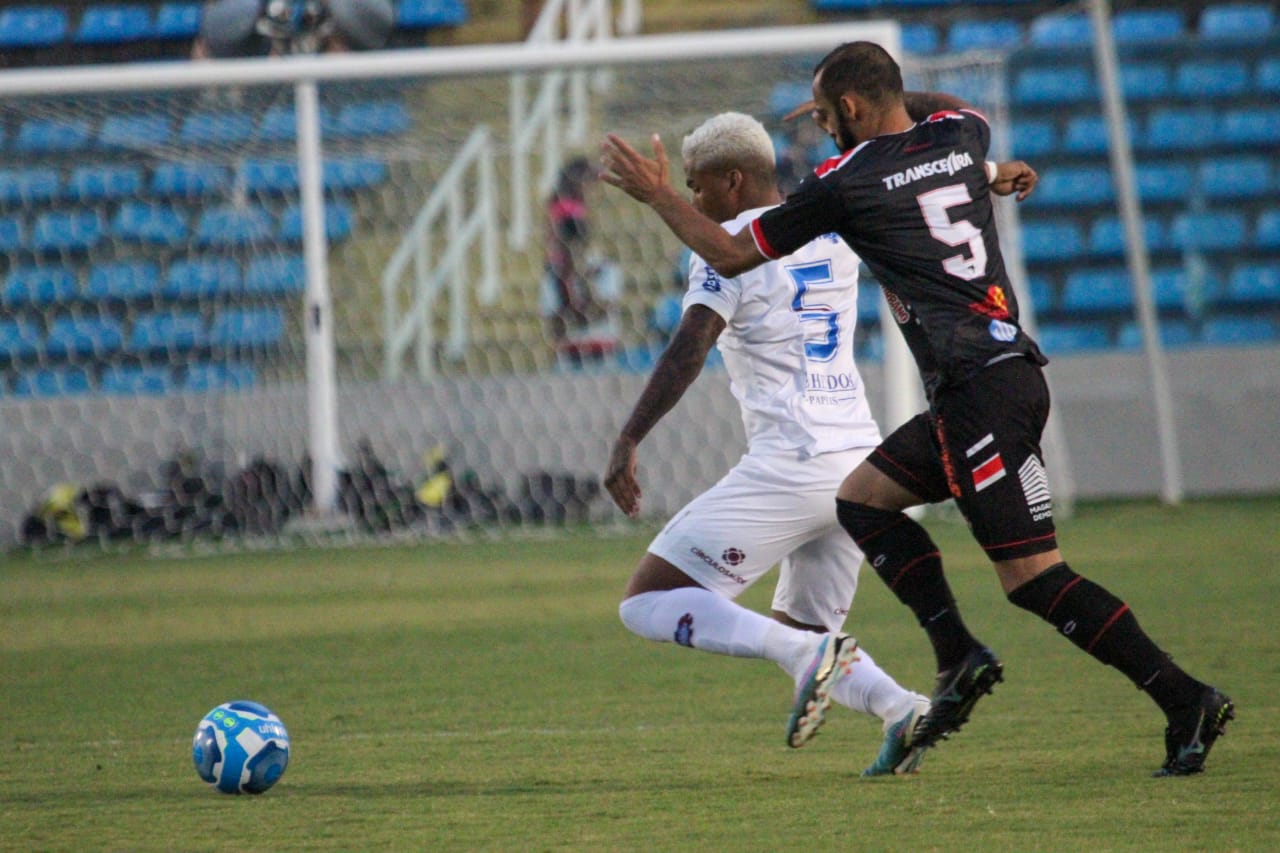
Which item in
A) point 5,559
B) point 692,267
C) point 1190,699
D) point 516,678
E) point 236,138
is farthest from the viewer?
point 236,138

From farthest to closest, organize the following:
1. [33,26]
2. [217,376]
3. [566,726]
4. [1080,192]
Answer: [33,26] < [1080,192] < [217,376] < [566,726]

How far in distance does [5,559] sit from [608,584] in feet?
17.2


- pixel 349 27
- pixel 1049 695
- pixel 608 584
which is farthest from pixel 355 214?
pixel 1049 695

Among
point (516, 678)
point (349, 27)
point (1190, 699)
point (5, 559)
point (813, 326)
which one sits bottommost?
point (5, 559)

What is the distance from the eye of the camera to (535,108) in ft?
51.5

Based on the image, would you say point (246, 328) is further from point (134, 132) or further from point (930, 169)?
point (930, 169)

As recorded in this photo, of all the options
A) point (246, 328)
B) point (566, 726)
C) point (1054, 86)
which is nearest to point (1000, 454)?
point (566, 726)

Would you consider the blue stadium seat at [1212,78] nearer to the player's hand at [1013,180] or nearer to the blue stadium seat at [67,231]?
the blue stadium seat at [67,231]

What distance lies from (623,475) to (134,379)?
36.9 ft

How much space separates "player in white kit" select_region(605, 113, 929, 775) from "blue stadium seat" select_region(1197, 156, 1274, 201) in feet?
41.0

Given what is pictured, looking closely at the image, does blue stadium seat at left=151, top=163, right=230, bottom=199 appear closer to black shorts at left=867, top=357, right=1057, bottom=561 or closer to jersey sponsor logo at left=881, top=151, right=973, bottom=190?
jersey sponsor logo at left=881, top=151, right=973, bottom=190

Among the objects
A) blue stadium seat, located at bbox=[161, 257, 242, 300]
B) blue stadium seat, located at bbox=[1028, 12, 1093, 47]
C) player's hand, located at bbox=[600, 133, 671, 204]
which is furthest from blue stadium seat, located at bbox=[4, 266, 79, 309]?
player's hand, located at bbox=[600, 133, 671, 204]

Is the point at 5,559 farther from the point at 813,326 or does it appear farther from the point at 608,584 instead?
the point at 813,326

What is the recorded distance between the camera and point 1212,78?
1695cm
